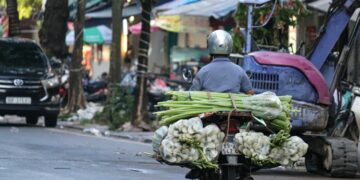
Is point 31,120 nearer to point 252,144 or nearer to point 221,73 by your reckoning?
point 221,73

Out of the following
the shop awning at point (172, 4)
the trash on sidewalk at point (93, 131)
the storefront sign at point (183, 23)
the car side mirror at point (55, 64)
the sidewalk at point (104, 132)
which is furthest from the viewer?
the shop awning at point (172, 4)

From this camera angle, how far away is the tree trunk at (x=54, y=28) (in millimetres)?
23062

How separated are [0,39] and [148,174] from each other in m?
9.78

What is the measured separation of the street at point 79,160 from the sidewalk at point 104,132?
21.3 inches

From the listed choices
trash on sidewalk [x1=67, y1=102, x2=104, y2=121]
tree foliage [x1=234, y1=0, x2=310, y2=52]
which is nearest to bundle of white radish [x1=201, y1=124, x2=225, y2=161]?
tree foliage [x1=234, y1=0, x2=310, y2=52]

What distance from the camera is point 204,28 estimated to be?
86.3 ft

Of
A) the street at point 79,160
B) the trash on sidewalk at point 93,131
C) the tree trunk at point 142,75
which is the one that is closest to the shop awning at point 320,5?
the tree trunk at point 142,75

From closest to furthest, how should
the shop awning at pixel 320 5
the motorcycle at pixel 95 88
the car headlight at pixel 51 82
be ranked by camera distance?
the shop awning at pixel 320 5, the car headlight at pixel 51 82, the motorcycle at pixel 95 88

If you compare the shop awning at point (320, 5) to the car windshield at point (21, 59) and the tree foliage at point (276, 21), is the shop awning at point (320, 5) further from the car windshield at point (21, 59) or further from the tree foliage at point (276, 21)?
the car windshield at point (21, 59)

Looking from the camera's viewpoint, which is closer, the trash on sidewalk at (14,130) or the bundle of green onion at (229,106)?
the bundle of green onion at (229,106)

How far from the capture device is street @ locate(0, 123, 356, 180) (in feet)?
34.1

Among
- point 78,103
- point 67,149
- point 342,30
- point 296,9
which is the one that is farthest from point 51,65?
point 342,30

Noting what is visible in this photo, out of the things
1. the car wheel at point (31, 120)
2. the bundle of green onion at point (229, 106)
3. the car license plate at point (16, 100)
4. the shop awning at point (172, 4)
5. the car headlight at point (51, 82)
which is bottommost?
the car wheel at point (31, 120)

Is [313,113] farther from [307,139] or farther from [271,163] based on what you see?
[271,163]
